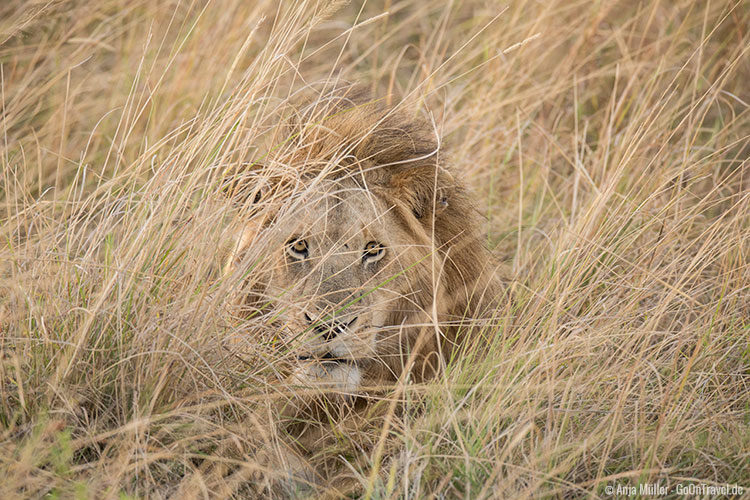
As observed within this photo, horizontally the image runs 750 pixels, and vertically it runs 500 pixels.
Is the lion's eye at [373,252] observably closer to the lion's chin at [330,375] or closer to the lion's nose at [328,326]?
the lion's nose at [328,326]

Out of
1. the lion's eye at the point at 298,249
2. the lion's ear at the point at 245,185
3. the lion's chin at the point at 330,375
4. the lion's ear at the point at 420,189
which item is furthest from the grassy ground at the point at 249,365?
the lion's ear at the point at 420,189

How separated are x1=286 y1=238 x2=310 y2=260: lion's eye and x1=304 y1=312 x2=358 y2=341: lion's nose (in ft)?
1.01

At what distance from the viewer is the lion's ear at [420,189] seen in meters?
3.34

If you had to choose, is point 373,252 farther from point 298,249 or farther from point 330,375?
point 330,375

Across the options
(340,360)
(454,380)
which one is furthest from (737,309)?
(340,360)

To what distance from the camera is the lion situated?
9.71 ft

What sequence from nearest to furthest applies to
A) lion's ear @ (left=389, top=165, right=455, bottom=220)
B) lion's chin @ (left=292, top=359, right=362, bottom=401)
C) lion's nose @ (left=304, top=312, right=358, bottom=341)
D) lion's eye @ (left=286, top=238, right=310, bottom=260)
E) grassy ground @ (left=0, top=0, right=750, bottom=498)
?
grassy ground @ (left=0, top=0, right=750, bottom=498), lion's nose @ (left=304, top=312, right=358, bottom=341), lion's chin @ (left=292, top=359, right=362, bottom=401), lion's eye @ (left=286, top=238, right=310, bottom=260), lion's ear @ (left=389, top=165, right=455, bottom=220)

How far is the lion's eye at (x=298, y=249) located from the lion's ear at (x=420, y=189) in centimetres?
45

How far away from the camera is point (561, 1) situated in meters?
5.71

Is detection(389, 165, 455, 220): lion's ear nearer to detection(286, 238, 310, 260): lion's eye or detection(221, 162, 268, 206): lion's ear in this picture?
detection(286, 238, 310, 260): lion's eye

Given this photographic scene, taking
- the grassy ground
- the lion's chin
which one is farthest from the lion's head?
the grassy ground

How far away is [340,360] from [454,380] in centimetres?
46

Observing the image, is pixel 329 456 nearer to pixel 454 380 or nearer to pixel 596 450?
pixel 454 380

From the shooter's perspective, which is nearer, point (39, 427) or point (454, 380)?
point (39, 427)
